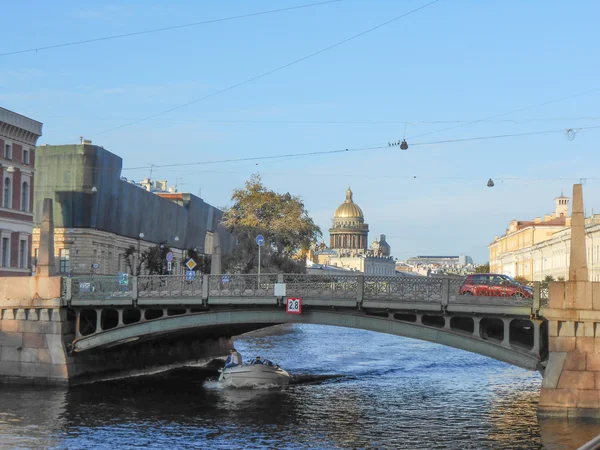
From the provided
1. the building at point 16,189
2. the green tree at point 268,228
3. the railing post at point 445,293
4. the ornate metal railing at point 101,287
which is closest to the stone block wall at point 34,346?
the ornate metal railing at point 101,287

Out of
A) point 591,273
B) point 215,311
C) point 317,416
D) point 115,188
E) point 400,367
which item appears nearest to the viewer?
point 317,416

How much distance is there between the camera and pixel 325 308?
1688 inches

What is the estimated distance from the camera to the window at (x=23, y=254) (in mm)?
70688

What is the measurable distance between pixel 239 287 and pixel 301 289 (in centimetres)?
285

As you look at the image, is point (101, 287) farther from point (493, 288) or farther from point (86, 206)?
point (86, 206)

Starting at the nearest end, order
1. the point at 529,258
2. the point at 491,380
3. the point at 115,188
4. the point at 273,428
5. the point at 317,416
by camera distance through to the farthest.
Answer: the point at 273,428
the point at 317,416
the point at 491,380
the point at 115,188
the point at 529,258

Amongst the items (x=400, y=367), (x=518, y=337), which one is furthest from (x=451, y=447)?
(x=400, y=367)

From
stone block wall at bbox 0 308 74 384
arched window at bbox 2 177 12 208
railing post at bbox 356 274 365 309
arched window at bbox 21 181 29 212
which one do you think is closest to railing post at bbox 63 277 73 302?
stone block wall at bbox 0 308 74 384

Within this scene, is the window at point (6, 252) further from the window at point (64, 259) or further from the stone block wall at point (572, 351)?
the stone block wall at point (572, 351)

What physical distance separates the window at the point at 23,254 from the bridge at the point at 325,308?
22.3 metres

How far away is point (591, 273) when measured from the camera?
123 meters

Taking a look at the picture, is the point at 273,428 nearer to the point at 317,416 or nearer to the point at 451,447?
the point at 317,416

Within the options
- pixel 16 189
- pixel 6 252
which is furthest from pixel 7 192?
pixel 6 252

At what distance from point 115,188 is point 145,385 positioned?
53284mm
